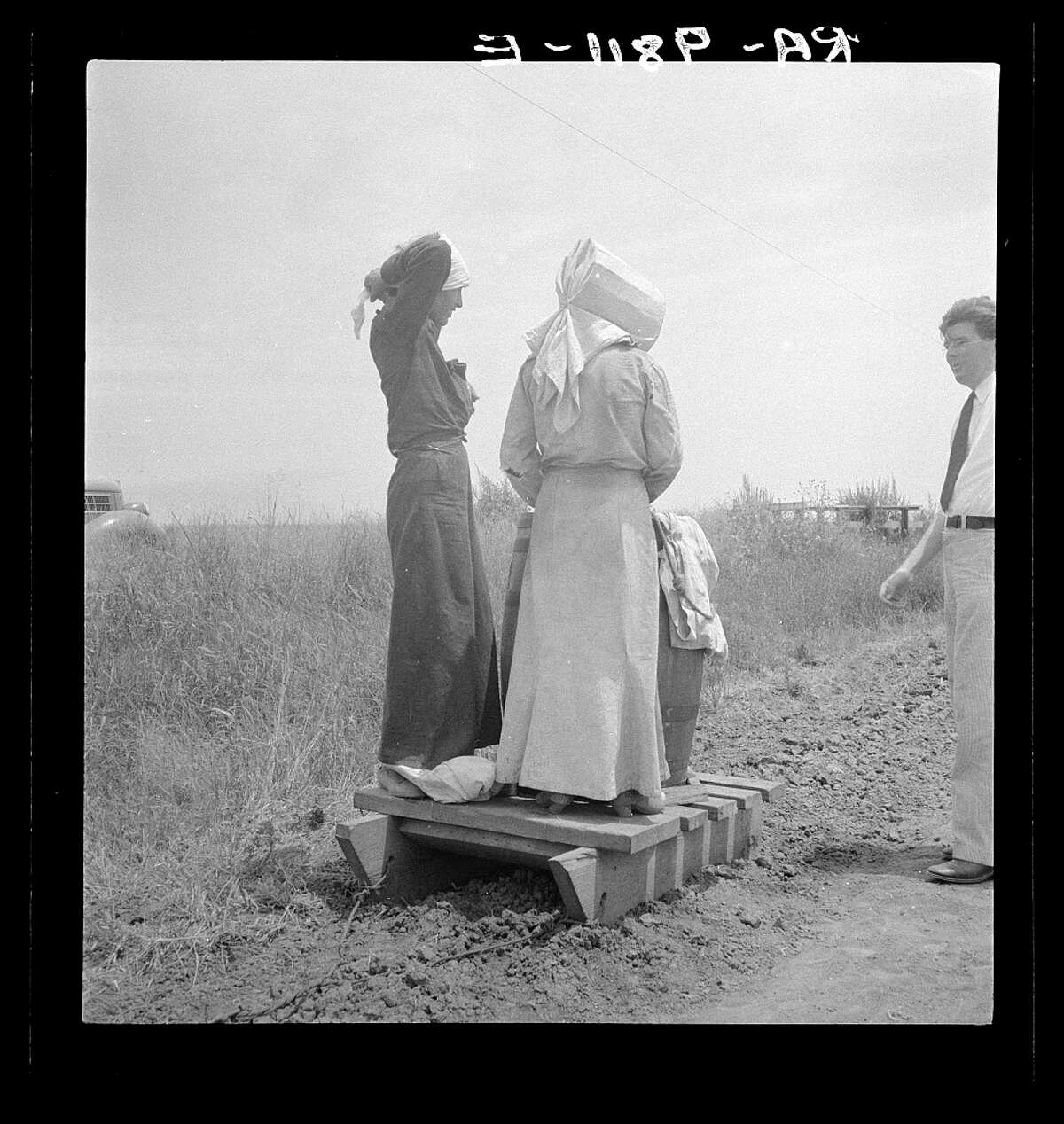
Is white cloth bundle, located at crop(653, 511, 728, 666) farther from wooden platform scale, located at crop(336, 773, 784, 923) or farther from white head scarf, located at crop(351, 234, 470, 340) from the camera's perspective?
white head scarf, located at crop(351, 234, 470, 340)

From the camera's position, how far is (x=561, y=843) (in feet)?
11.8

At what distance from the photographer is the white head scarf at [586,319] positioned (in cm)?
371

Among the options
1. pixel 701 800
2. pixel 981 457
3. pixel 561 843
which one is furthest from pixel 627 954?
pixel 981 457

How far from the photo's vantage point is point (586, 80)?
140 inches

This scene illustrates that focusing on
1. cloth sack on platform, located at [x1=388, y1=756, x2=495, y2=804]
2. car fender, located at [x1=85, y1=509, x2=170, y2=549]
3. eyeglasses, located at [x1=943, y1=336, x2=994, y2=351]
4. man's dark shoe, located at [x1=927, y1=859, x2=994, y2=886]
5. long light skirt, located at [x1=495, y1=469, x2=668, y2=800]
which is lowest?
man's dark shoe, located at [x1=927, y1=859, x2=994, y2=886]

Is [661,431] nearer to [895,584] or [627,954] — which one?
[895,584]

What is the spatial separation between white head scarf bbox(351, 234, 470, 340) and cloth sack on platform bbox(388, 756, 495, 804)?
1508mm

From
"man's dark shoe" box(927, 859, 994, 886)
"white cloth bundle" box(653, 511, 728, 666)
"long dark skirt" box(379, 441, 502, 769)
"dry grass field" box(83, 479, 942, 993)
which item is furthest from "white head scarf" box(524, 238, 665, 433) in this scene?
"man's dark shoe" box(927, 859, 994, 886)

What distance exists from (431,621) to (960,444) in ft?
6.24

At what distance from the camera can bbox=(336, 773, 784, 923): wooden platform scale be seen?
138 inches

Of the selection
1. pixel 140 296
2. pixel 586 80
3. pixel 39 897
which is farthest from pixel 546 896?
pixel 586 80

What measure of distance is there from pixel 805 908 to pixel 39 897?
244cm
